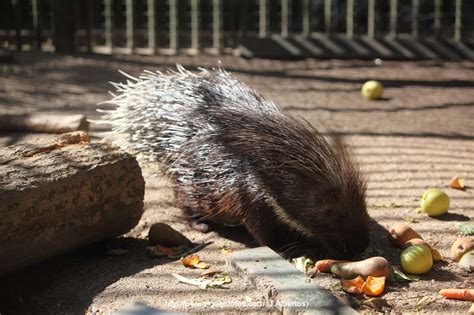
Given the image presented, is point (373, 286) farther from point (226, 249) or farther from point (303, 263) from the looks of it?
point (226, 249)

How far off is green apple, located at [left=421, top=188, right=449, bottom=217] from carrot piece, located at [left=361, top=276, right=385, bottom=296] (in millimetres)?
914

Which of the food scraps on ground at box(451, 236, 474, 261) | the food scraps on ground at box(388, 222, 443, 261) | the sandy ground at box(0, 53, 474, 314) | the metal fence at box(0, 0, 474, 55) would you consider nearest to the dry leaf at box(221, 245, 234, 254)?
the sandy ground at box(0, 53, 474, 314)

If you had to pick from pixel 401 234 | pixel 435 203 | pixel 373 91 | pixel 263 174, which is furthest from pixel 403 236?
pixel 373 91

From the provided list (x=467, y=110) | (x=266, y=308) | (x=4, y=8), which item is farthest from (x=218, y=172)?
(x=4, y=8)

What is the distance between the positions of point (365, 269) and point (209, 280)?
0.57 m

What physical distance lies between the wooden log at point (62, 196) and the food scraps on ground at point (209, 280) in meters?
0.49

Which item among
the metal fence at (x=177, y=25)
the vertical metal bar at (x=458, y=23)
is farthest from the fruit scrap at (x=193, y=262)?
the vertical metal bar at (x=458, y=23)

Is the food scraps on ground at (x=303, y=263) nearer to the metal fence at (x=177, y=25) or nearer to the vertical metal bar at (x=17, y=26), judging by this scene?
the metal fence at (x=177, y=25)

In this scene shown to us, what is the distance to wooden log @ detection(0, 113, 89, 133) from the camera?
14.8ft

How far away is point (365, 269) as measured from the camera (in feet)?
8.29

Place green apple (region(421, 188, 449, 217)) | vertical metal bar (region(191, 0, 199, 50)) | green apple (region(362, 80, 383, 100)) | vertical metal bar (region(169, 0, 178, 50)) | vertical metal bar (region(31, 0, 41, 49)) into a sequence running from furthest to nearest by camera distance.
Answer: vertical metal bar (region(191, 0, 199, 50)) → vertical metal bar (region(169, 0, 178, 50)) → vertical metal bar (region(31, 0, 41, 49)) → green apple (region(362, 80, 383, 100)) → green apple (region(421, 188, 449, 217))

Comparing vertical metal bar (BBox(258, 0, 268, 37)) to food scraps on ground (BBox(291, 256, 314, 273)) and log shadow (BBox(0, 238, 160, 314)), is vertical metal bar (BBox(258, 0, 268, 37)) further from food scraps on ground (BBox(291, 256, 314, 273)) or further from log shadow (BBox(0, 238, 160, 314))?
food scraps on ground (BBox(291, 256, 314, 273))

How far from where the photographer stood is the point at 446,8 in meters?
9.61

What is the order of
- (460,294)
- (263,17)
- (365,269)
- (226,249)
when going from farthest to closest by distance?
(263,17), (226,249), (365,269), (460,294)
